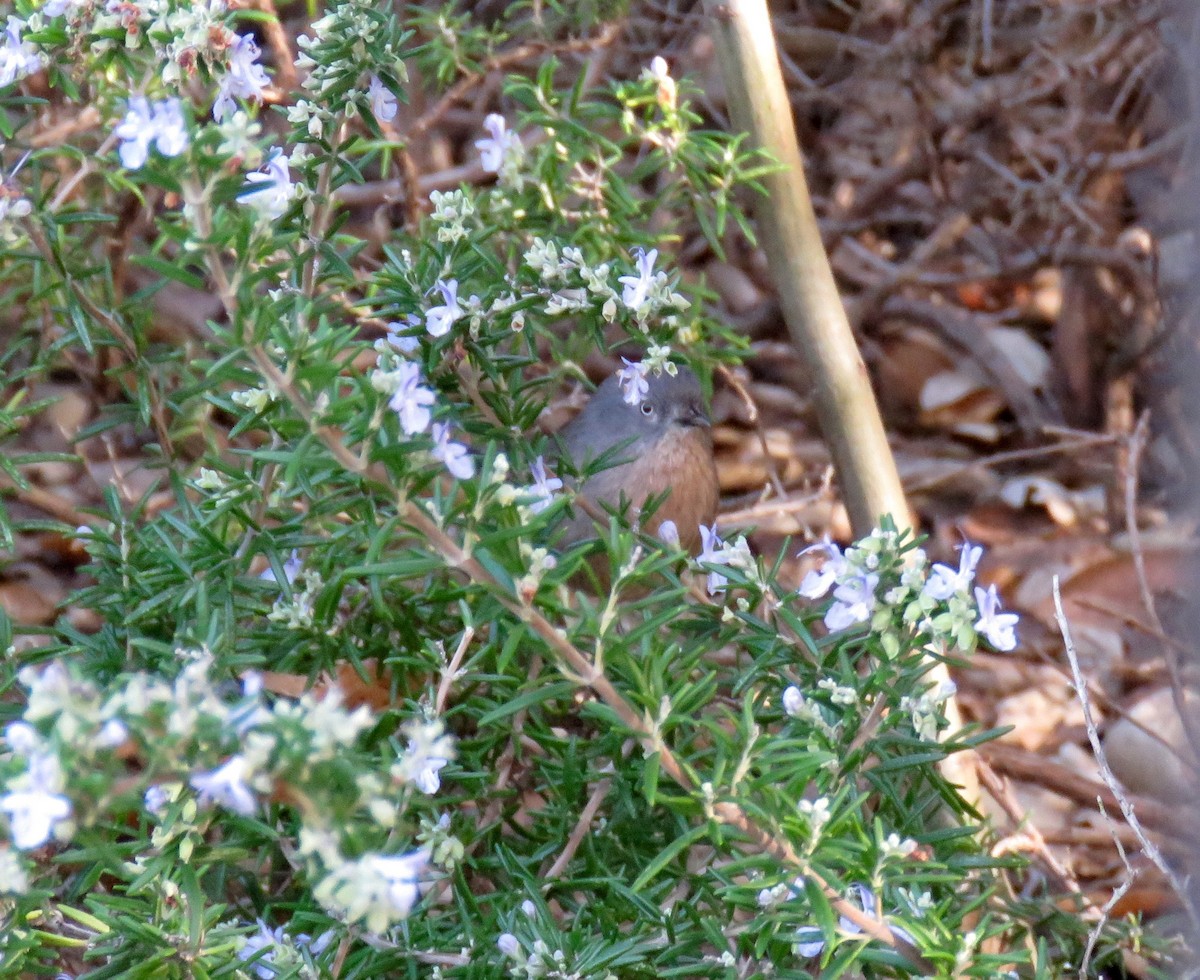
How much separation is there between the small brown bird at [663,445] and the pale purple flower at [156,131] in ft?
8.03

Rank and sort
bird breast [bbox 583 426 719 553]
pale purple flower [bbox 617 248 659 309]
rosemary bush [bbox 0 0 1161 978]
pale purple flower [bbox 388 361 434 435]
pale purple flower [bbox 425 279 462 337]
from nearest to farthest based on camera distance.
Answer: rosemary bush [bbox 0 0 1161 978]
pale purple flower [bbox 388 361 434 435]
pale purple flower [bbox 425 279 462 337]
pale purple flower [bbox 617 248 659 309]
bird breast [bbox 583 426 719 553]

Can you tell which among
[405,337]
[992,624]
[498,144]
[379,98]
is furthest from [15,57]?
[992,624]

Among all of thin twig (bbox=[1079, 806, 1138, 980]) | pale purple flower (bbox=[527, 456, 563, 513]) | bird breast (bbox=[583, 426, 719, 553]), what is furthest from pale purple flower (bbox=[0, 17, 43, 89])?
thin twig (bbox=[1079, 806, 1138, 980])

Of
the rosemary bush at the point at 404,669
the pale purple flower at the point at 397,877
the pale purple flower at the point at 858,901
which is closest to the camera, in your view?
the pale purple flower at the point at 397,877

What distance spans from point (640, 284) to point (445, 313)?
13.9 inches

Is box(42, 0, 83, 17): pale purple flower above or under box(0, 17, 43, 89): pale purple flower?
above

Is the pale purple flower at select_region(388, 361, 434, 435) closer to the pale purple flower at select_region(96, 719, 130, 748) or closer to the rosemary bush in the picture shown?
the rosemary bush

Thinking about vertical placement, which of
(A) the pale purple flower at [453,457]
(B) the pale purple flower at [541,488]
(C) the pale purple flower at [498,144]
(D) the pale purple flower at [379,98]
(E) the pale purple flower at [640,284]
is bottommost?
(B) the pale purple flower at [541,488]

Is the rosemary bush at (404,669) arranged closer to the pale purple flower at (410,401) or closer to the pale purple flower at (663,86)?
the pale purple flower at (410,401)

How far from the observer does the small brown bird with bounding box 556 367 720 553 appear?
13.5 feet

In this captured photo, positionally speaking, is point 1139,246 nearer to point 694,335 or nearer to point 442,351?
point 694,335

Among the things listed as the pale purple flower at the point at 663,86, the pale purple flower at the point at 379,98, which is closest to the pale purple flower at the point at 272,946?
the pale purple flower at the point at 379,98

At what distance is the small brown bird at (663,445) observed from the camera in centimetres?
411

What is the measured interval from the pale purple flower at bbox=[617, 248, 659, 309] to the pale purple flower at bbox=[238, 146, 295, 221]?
59cm
